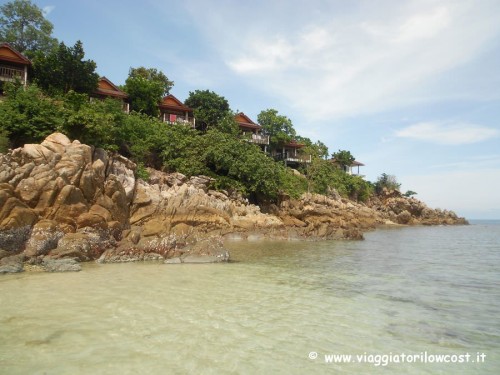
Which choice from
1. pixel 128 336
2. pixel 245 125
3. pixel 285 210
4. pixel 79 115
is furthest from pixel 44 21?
pixel 128 336

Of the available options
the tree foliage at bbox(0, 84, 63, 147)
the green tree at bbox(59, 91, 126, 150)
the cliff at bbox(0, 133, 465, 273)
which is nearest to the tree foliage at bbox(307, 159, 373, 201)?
the cliff at bbox(0, 133, 465, 273)

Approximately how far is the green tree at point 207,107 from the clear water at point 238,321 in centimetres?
2762

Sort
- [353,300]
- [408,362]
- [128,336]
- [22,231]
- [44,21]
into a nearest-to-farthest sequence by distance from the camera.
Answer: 1. [408,362]
2. [128,336]
3. [353,300]
4. [22,231]
5. [44,21]

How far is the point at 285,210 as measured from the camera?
1214 inches

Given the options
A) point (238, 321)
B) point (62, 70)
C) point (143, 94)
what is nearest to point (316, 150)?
point (143, 94)

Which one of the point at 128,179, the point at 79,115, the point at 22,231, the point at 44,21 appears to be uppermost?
the point at 44,21

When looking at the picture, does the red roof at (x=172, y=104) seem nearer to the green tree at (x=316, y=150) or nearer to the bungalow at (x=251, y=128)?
the bungalow at (x=251, y=128)

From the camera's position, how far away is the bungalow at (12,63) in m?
26.1

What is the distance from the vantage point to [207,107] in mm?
37125

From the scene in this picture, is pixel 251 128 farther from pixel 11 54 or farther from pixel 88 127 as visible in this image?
pixel 88 127

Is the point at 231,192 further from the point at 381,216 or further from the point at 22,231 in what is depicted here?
the point at 381,216

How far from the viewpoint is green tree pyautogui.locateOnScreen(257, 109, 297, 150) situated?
44.0 m

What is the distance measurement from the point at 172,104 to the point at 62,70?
38.6 ft

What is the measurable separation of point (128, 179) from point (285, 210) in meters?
16.2
